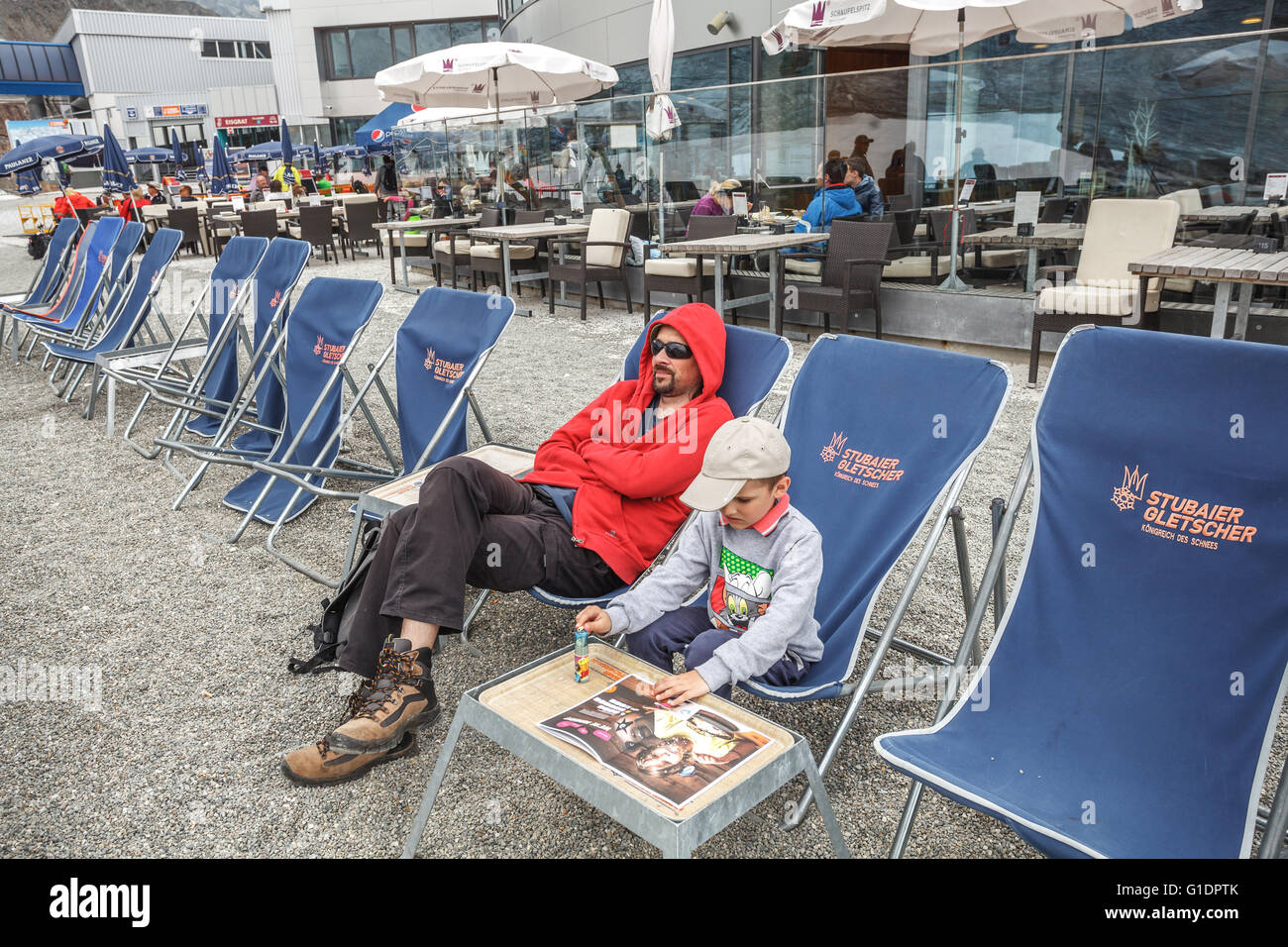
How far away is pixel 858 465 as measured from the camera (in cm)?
251

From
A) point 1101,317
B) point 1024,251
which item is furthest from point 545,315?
point 1101,317

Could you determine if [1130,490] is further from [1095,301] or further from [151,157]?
[151,157]

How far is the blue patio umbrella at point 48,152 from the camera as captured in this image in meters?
18.3

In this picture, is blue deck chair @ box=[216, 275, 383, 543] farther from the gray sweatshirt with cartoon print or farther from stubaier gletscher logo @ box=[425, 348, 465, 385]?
the gray sweatshirt with cartoon print

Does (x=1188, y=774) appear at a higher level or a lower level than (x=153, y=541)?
higher

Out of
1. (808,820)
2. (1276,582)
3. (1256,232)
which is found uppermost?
(1256,232)

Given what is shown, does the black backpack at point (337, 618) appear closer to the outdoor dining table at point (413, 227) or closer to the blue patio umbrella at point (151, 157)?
the outdoor dining table at point (413, 227)

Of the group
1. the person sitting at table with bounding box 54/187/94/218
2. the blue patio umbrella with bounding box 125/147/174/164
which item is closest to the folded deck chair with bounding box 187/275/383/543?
the person sitting at table with bounding box 54/187/94/218

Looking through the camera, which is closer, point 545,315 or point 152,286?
point 152,286

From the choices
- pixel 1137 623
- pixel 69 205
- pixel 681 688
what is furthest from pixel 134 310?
pixel 69 205

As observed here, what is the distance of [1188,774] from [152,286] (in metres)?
6.32

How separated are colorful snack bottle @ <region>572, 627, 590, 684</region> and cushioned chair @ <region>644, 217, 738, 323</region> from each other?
605 centimetres

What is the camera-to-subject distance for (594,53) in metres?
15.8

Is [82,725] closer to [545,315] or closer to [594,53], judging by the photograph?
[545,315]
